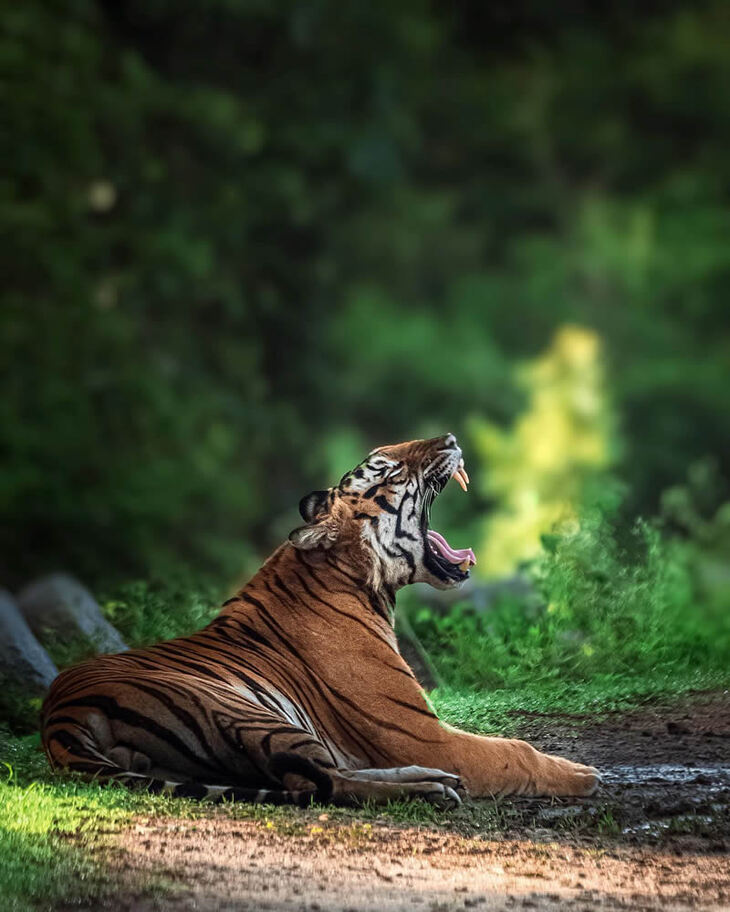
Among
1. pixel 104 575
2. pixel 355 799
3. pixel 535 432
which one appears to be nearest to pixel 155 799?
pixel 355 799

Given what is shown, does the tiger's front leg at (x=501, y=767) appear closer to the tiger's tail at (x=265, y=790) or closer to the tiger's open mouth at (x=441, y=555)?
the tiger's tail at (x=265, y=790)

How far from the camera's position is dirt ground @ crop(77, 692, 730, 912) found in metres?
3.37

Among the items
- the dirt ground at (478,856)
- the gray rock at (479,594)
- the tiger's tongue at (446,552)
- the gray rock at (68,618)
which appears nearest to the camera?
the dirt ground at (478,856)

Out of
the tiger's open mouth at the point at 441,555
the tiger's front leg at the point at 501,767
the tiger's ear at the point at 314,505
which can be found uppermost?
the tiger's ear at the point at 314,505

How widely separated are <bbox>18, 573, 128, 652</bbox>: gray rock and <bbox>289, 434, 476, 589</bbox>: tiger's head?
2.00 meters

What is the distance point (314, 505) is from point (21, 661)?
160 cm

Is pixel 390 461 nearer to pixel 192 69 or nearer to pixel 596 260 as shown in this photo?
pixel 192 69

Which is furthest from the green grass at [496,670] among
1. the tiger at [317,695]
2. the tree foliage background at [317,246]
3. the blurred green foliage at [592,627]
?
the tree foliage background at [317,246]

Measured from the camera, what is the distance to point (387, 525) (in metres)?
4.88

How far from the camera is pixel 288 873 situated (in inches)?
139

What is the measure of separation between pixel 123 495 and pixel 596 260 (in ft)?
40.0

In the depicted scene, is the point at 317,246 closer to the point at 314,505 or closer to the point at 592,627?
the point at 592,627

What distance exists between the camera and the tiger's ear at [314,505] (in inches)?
192

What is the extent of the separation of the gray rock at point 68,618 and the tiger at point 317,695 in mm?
1922
